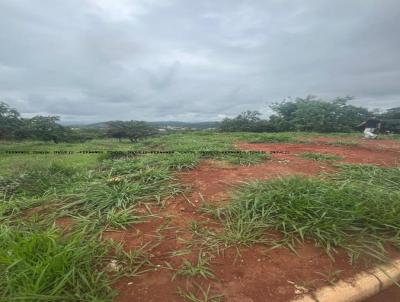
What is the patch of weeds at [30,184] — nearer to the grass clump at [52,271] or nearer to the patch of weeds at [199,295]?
the grass clump at [52,271]

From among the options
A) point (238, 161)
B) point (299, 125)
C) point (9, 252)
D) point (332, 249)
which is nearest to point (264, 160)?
point (238, 161)

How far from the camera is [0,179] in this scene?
11.6 ft

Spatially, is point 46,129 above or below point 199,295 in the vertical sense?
above

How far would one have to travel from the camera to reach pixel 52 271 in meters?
1.40

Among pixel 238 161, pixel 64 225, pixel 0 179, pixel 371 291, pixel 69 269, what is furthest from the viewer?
pixel 238 161

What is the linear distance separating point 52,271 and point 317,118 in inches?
691

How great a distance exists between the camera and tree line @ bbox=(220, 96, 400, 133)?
16.7m

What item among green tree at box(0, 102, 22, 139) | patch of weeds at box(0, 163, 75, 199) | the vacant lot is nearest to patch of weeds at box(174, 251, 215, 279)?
the vacant lot

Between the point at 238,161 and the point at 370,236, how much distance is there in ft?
7.50

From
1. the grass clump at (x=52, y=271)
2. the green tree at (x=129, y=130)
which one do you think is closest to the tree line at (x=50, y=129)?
the green tree at (x=129, y=130)

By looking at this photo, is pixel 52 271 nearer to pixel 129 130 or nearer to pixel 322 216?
pixel 322 216

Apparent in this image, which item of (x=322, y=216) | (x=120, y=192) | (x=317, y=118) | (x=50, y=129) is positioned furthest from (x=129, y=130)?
(x=322, y=216)

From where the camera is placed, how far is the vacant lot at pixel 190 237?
4.68 feet

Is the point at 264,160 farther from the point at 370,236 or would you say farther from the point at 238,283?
the point at 238,283
